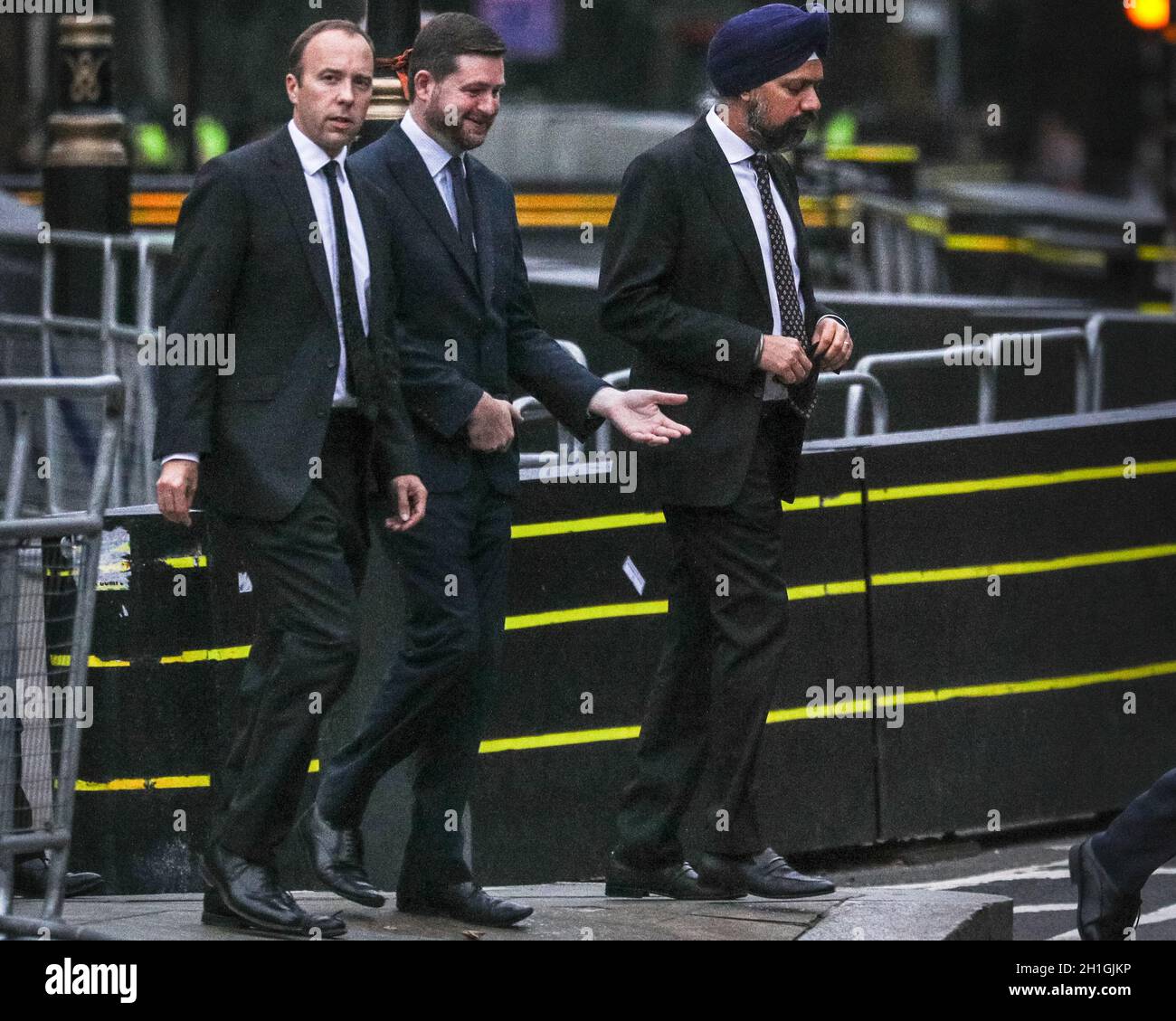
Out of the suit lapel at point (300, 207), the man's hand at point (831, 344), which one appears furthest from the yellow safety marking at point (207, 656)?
the man's hand at point (831, 344)

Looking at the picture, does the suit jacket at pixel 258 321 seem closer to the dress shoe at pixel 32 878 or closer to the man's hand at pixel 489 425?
the man's hand at pixel 489 425

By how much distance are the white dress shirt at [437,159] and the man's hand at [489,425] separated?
445mm

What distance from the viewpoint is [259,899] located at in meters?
5.63

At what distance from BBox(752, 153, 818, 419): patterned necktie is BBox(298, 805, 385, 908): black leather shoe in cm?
150

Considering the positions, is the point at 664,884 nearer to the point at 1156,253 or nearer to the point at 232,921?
the point at 232,921

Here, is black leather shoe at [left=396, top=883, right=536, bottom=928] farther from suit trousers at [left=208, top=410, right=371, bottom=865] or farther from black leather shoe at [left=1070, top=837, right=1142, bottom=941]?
black leather shoe at [left=1070, top=837, right=1142, bottom=941]

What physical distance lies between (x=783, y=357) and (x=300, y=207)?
1.23 metres

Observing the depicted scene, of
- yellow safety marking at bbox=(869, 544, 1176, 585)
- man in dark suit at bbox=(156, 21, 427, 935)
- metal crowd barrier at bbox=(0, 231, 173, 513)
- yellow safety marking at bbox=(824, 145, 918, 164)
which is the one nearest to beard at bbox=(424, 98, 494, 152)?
man in dark suit at bbox=(156, 21, 427, 935)

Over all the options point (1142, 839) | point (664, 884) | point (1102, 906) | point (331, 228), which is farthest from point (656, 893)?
point (331, 228)

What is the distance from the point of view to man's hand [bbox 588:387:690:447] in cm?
596

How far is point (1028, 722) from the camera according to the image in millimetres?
8430
